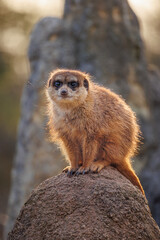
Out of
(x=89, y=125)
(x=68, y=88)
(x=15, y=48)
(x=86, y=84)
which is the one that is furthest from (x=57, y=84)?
(x=15, y=48)

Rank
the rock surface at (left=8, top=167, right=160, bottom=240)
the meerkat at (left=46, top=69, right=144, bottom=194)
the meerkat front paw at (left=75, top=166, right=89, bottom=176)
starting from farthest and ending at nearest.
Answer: the meerkat at (left=46, top=69, right=144, bottom=194), the meerkat front paw at (left=75, top=166, right=89, bottom=176), the rock surface at (left=8, top=167, right=160, bottom=240)

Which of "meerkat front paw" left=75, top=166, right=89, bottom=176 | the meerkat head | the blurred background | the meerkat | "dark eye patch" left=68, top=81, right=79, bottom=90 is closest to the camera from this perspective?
"meerkat front paw" left=75, top=166, right=89, bottom=176

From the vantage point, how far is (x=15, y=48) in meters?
23.7

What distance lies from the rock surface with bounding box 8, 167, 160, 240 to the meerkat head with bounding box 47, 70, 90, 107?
1.15m

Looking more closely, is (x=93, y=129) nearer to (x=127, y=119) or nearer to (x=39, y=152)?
(x=127, y=119)

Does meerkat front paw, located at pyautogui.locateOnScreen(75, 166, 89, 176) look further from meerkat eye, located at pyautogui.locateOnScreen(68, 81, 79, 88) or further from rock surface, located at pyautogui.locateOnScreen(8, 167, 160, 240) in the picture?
meerkat eye, located at pyautogui.locateOnScreen(68, 81, 79, 88)

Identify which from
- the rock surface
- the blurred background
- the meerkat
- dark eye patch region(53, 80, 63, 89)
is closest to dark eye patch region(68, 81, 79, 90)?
the meerkat

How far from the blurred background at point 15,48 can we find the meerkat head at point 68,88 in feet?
46.7

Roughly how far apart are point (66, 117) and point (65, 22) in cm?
453

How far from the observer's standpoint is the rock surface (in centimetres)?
511

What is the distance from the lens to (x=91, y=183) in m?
5.48

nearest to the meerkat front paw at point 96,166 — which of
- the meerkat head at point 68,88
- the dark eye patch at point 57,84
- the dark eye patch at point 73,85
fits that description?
the meerkat head at point 68,88

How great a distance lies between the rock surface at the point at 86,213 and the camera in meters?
5.11

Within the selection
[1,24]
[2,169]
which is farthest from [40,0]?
[2,169]
